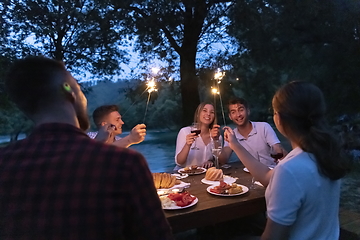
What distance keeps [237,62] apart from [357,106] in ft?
7.91

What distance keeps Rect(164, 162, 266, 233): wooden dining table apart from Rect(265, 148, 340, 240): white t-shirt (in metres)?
0.56

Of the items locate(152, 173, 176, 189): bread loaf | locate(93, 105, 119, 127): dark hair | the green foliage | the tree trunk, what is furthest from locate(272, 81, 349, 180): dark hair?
the tree trunk

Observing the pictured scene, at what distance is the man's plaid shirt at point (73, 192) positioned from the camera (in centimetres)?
83

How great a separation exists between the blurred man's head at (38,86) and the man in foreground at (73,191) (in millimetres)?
108

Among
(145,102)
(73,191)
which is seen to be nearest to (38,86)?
(73,191)

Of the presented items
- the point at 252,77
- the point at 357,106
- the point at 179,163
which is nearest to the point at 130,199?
the point at 179,163

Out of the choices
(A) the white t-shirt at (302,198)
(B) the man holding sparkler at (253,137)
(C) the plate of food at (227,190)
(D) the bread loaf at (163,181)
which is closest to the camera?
(A) the white t-shirt at (302,198)

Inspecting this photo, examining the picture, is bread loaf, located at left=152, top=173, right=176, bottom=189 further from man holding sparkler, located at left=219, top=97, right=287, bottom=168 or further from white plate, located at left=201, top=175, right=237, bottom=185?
man holding sparkler, located at left=219, top=97, right=287, bottom=168

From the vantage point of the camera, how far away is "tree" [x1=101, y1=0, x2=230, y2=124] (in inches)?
171

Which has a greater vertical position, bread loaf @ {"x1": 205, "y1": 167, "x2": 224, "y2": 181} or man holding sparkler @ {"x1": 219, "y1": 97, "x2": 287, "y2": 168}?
man holding sparkler @ {"x1": 219, "y1": 97, "x2": 287, "y2": 168}

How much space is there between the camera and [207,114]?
3473 mm

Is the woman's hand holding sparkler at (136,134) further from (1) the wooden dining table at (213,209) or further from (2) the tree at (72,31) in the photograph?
(2) the tree at (72,31)

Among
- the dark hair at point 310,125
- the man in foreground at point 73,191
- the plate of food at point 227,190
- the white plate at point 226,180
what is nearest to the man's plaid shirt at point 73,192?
the man in foreground at point 73,191

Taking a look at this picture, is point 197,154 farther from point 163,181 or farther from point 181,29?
point 181,29
